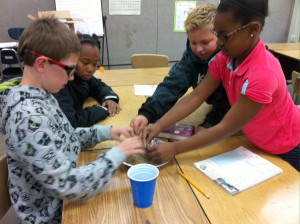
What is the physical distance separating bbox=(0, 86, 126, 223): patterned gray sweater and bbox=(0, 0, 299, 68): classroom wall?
3.78 meters

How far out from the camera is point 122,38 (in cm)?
464

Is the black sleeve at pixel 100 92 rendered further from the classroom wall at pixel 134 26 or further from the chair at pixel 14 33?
the chair at pixel 14 33

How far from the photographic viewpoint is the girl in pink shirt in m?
1.01

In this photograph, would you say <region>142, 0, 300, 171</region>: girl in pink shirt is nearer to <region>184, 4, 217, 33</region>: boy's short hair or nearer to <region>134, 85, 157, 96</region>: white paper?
<region>184, 4, 217, 33</region>: boy's short hair

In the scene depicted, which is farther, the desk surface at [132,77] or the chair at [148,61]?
the chair at [148,61]

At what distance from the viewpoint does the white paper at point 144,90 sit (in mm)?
1961

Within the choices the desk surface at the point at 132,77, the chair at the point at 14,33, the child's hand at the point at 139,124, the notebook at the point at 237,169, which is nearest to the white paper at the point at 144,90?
the desk surface at the point at 132,77

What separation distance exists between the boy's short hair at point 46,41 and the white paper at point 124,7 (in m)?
3.70

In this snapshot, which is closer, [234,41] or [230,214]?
[230,214]

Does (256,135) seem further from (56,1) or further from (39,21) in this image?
(56,1)

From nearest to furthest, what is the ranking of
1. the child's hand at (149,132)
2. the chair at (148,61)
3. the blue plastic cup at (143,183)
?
the blue plastic cup at (143,183) → the child's hand at (149,132) → the chair at (148,61)

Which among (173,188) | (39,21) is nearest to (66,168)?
(173,188)

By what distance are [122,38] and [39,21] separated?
3812mm

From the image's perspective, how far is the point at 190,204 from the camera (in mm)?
885
